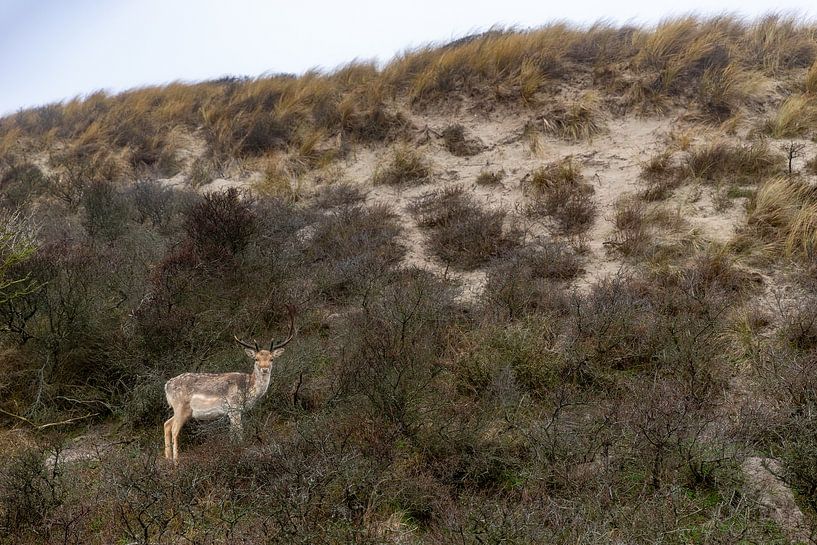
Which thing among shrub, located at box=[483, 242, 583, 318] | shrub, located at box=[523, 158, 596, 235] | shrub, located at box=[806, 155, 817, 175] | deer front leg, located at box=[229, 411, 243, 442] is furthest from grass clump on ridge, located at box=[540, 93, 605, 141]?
deer front leg, located at box=[229, 411, 243, 442]

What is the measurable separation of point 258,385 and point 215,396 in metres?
0.35

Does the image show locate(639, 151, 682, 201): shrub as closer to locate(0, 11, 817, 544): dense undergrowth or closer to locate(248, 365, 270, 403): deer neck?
locate(0, 11, 817, 544): dense undergrowth

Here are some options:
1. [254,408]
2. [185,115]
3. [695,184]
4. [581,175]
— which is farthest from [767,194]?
[185,115]

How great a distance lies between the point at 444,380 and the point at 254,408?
170 cm

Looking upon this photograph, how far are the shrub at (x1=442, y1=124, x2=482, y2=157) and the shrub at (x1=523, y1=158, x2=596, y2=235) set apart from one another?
1.57 m

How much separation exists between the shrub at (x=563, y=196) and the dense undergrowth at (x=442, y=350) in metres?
0.04

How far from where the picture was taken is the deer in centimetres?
510

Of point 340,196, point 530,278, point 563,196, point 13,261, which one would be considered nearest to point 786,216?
point 563,196

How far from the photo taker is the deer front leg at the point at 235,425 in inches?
195

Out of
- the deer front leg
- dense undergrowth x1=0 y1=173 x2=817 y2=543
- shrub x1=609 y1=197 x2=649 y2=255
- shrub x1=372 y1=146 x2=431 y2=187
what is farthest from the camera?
shrub x1=372 y1=146 x2=431 y2=187

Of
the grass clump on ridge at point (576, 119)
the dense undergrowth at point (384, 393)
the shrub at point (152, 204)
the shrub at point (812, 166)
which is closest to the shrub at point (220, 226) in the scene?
the dense undergrowth at point (384, 393)

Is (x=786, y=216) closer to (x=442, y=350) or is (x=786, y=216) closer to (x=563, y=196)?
(x=563, y=196)

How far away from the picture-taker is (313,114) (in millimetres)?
13680

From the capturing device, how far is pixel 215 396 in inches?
202
